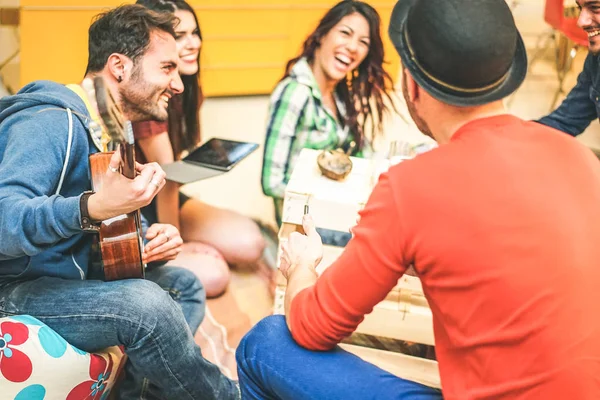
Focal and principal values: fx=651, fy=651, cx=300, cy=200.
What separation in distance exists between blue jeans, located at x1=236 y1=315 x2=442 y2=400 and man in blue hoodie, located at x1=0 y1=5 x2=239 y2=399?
0.23 meters

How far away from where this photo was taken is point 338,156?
1.70 m

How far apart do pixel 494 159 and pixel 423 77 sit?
0.59 ft

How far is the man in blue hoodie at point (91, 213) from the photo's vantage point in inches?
45.5

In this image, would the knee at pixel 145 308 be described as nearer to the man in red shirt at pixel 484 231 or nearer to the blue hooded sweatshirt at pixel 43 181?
the blue hooded sweatshirt at pixel 43 181

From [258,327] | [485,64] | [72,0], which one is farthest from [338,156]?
[72,0]

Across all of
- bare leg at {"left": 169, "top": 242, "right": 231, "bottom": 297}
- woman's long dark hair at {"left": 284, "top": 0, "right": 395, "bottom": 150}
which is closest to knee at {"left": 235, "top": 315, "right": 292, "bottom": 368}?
bare leg at {"left": 169, "top": 242, "right": 231, "bottom": 297}

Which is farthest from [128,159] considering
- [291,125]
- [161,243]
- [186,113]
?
[291,125]

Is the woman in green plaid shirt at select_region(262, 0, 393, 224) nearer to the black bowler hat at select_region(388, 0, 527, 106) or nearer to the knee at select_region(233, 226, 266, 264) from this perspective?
the knee at select_region(233, 226, 266, 264)

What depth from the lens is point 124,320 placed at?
1255 millimetres

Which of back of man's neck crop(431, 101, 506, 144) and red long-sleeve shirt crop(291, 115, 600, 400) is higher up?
back of man's neck crop(431, 101, 506, 144)

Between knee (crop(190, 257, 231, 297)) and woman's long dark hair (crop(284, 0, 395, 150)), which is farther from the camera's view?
woman's long dark hair (crop(284, 0, 395, 150))

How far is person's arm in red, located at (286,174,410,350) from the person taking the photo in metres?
0.94

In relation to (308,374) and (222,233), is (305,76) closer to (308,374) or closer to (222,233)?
(222,233)

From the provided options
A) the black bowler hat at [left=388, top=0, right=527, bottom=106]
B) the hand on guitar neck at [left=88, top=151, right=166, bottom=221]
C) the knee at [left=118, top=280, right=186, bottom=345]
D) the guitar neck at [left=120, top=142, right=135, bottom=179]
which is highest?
the black bowler hat at [left=388, top=0, right=527, bottom=106]
